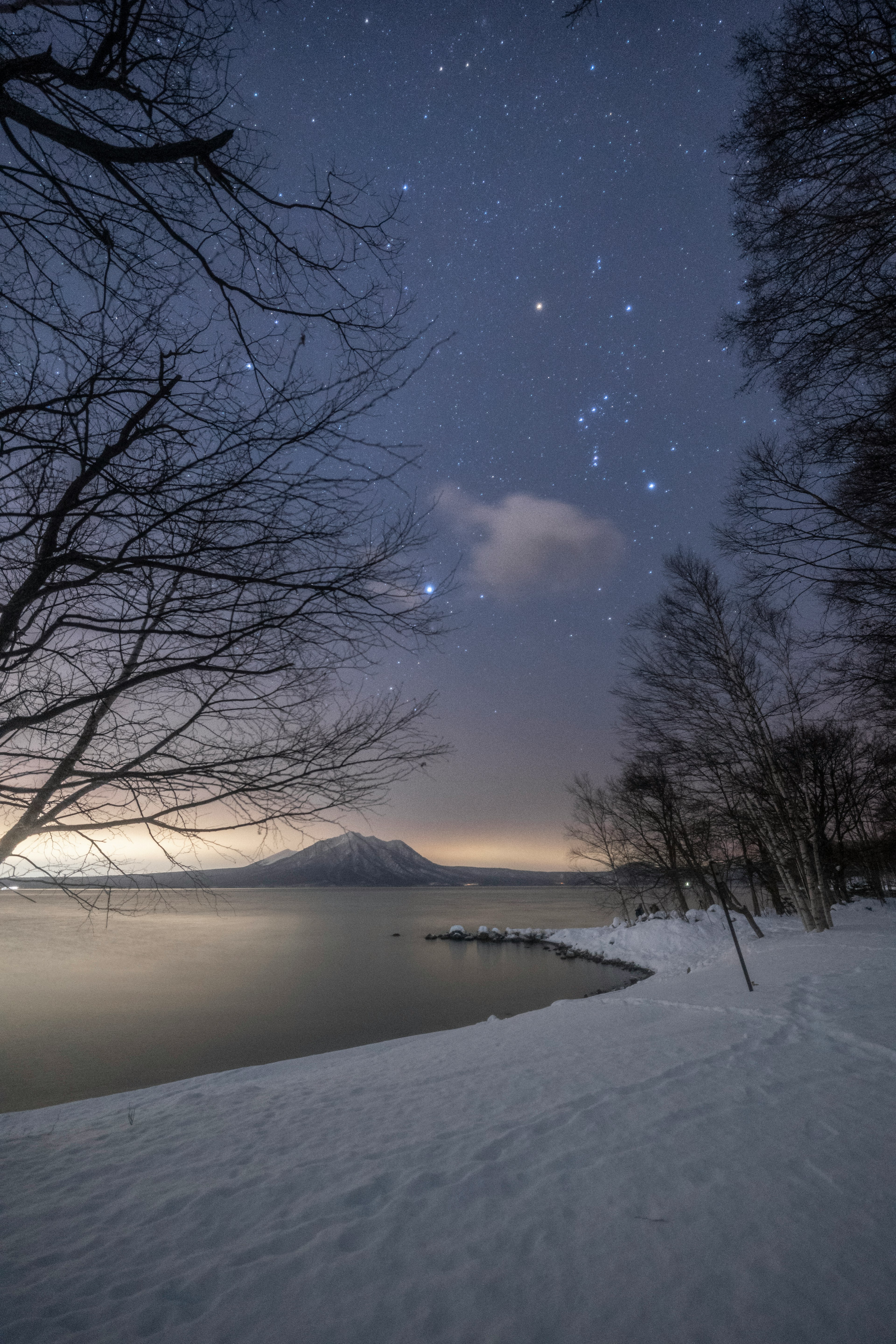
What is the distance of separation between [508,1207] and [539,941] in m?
36.1

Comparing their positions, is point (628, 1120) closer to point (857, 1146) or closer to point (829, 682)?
point (857, 1146)

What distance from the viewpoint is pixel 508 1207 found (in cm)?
237

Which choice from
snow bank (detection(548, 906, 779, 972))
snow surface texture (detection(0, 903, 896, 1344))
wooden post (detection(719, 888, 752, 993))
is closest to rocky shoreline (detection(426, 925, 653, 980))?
snow bank (detection(548, 906, 779, 972))

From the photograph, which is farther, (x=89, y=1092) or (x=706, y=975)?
(x=89, y=1092)

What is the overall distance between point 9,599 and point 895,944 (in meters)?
11.9

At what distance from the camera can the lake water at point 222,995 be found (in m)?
12.9

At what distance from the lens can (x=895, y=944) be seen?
26.3ft

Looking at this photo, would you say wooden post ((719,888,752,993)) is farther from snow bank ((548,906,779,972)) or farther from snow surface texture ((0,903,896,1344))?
snow bank ((548,906,779,972))

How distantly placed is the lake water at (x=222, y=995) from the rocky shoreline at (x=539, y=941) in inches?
29.3

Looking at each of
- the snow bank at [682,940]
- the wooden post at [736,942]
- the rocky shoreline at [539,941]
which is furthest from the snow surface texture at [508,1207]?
the rocky shoreline at [539,941]

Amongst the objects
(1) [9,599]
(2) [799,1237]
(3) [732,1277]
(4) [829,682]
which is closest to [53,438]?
(1) [9,599]

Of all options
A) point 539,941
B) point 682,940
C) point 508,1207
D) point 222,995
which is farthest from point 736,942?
point 539,941

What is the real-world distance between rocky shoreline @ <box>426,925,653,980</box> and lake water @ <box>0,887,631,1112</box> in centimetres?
74

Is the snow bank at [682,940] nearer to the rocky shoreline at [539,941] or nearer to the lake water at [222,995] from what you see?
the rocky shoreline at [539,941]
